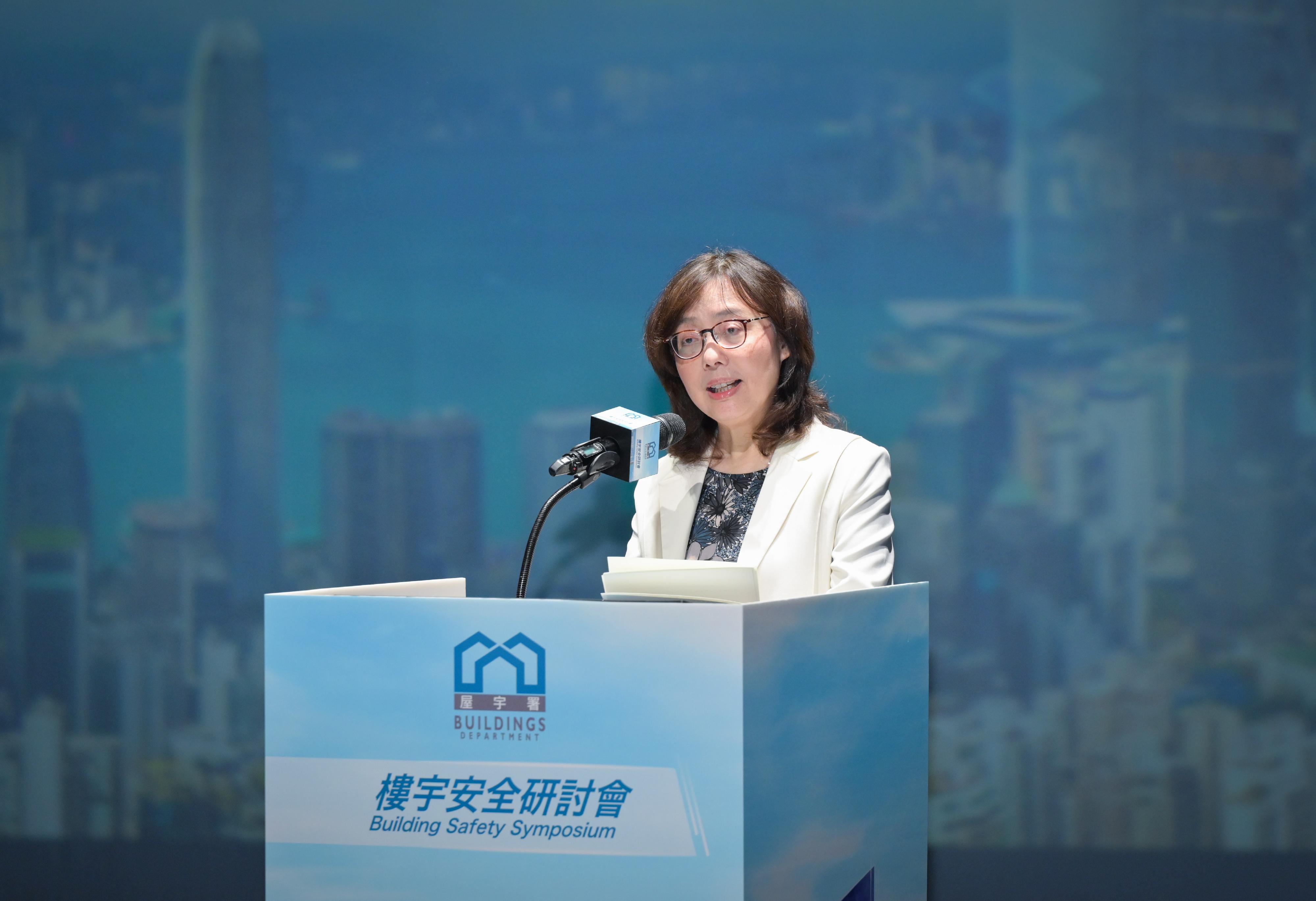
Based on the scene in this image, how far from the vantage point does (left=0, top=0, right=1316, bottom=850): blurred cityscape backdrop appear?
106 inches

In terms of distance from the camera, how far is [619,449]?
1.78m

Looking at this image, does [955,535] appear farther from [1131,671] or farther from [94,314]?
[94,314]

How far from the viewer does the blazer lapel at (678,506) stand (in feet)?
7.78

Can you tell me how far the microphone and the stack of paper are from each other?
1.02 feet

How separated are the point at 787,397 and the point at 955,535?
68 cm

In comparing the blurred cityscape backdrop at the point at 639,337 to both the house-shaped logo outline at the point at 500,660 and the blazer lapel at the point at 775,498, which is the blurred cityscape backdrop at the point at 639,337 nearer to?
the blazer lapel at the point at 775,498

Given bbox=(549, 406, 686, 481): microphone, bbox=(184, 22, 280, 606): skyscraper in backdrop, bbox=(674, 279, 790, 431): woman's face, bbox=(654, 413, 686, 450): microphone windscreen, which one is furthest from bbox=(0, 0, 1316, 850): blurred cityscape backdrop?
bbox=(549, 406, 686, 481): microphone

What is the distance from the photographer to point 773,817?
52.4 inches

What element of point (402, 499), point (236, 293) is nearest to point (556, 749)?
point (402, 499)

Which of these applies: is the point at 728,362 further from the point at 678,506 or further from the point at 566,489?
the point at 566,489

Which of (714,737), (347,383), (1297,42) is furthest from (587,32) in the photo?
(714,737)

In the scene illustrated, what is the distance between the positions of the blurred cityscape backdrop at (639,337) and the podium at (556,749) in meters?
1.44

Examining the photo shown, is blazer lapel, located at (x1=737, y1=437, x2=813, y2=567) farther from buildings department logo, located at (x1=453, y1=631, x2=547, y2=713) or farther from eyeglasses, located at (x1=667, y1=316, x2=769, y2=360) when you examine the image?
buildings department logo, located at (x1=453, y1=631, x2=547, y2=713)

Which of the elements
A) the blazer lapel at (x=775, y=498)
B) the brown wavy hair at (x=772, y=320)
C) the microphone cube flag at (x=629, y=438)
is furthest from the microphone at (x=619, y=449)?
the brown wavy hair at (x=772, y=320)
